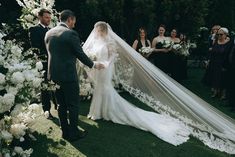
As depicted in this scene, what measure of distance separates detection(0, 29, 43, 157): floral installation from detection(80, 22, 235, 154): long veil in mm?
3208

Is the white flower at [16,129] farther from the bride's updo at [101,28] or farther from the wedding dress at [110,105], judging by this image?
the bride's updo at [101,28]

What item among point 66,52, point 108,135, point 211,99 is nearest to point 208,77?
point 211,99

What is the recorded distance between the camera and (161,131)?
25.7 feet

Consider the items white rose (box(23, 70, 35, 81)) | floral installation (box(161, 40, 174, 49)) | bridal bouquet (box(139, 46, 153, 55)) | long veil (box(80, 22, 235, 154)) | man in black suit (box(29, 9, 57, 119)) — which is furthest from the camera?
floral installation (box(161, 40, 174, 49))

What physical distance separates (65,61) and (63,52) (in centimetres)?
15

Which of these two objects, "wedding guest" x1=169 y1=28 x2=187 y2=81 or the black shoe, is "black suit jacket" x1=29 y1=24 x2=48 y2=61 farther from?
"wedding guest" x1=169 y1=28 x2=187 y2=81

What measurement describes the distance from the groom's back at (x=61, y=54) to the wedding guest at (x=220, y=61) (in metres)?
5.38

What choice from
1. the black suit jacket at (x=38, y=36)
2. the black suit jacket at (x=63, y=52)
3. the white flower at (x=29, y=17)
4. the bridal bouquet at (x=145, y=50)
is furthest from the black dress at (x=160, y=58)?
the black suit jacket at (x=63, y=52)

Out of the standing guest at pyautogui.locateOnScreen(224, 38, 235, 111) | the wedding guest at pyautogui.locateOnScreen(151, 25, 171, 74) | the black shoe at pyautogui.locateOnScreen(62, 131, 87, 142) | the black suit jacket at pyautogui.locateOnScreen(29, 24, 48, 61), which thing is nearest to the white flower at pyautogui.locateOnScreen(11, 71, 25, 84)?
the black shoe at pyautogui.locateOnScreen(62, 131, 87, 142)

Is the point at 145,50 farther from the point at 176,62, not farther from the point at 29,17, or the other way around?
the point at 29,17

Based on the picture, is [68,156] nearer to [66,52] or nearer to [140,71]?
[66,52]

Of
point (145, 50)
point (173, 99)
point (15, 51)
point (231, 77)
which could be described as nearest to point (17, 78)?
point (15, 51)

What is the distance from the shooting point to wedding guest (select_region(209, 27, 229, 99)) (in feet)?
36.3

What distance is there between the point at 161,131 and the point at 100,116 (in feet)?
4.66
